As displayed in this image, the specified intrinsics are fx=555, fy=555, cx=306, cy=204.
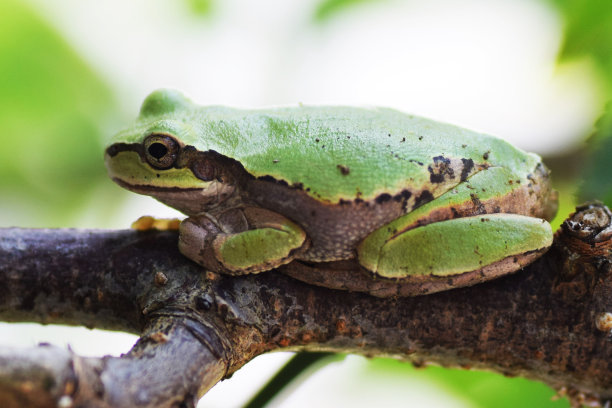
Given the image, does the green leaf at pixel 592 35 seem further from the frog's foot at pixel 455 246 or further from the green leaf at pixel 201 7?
the green leaf at pixel 201 7

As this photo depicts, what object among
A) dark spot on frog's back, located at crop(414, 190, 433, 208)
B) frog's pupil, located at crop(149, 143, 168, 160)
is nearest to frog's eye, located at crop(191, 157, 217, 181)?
frog's pupil, located at crop(149, 143, 168, 160)

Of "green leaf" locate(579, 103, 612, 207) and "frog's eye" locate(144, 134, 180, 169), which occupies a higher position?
"frog's eye" locate(144, 134, 180, 169)

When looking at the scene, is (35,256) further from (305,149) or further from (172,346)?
(305,149)

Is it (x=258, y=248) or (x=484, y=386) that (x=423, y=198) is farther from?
(x=484, y=386)

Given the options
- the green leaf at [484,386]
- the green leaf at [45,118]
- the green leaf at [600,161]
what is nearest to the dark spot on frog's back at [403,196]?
the green leaf at [600,161]

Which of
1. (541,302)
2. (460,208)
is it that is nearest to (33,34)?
(460,208)

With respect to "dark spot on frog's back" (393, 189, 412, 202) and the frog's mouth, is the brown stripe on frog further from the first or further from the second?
the frog's mouth

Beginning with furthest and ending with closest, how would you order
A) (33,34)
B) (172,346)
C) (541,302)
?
(33,34), (541,302), (172,346)
